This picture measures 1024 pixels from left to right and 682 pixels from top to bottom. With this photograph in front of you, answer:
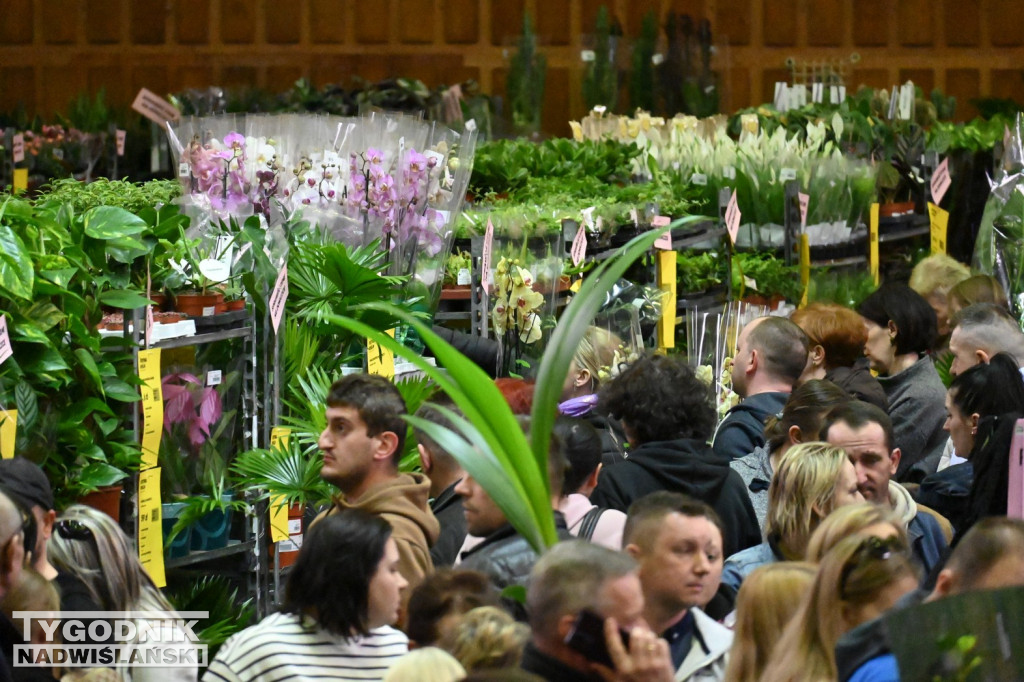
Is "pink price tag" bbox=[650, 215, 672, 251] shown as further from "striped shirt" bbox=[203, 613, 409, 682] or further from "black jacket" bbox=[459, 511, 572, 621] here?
"striped shirt" bbox=[203, 613, 409, 682]

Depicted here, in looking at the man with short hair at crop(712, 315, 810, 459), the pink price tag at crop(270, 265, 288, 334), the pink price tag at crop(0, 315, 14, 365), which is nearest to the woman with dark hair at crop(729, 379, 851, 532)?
the man with short hair at crop(712, 315, 810, 459)

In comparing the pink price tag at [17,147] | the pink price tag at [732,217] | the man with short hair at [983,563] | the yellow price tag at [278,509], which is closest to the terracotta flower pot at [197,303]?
the yellow price tag at [278,509]

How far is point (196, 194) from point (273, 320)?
0.67 m

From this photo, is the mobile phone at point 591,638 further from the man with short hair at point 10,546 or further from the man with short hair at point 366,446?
the man with short hair at point 366,446

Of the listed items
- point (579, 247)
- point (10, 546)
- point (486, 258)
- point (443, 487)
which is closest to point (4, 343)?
A: point (10, 546)

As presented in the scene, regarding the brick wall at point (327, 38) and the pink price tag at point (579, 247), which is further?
the brick wall at point (327, 38)

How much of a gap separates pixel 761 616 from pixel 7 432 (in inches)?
73.4

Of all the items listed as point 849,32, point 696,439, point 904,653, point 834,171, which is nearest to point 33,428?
point 696,439

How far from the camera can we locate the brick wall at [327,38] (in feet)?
36.1

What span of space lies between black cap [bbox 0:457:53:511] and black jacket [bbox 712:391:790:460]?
1.94 m

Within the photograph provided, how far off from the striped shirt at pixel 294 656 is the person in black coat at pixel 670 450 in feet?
3.48

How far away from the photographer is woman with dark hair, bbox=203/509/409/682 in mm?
2623

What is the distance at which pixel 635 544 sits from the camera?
275 centimetres

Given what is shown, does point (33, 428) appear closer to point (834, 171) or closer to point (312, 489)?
point (312, 489)
